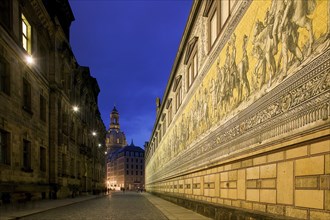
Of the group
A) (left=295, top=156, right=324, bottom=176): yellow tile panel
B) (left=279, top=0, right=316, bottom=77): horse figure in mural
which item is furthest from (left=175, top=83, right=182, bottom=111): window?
(left=295, top=156, right=324, bottom=176): yellow tile panel

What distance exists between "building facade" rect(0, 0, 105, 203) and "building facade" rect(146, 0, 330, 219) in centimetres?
1080

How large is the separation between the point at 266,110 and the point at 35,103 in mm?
19567

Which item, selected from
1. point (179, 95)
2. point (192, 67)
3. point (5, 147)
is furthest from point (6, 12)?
point (179, 95)

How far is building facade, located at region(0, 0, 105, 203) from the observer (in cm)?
1727

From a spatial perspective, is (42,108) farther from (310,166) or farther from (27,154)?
(310,166)

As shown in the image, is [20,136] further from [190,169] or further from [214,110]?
[214,110]

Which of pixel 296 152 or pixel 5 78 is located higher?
pixel 5 78

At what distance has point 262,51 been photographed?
7.02 metres

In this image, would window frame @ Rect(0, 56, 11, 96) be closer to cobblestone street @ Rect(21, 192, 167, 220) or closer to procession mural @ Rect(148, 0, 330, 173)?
cobblestone street @ Rect(21, 192, 167, 220)

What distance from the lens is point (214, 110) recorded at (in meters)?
11.3

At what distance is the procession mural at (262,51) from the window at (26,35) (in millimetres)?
14494

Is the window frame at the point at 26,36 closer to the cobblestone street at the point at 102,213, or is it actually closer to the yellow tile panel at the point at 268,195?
the cobblestone street at the point at 102,213

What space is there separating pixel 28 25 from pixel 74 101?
15.6 m

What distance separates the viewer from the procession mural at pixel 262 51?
5.12 m
